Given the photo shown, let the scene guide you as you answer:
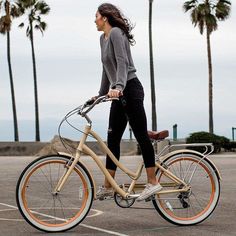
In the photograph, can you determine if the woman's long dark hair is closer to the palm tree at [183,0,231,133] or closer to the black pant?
the black pant

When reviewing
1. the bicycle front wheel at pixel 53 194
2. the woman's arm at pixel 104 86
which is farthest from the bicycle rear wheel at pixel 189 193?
the woman's arm at pixel 104 86

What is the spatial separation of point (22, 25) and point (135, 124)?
53.9m

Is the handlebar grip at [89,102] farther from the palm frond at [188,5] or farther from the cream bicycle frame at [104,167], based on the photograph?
the palm frond at [188,5]

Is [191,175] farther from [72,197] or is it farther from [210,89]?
[210,89]

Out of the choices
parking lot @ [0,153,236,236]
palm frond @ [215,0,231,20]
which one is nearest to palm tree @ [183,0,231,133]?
palm frond @ [215,0,231,20]

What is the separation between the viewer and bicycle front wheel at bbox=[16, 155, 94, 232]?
21.6ft

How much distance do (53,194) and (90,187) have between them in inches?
14.0

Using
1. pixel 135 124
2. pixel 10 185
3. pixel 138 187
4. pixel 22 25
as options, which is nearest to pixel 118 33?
pixel 135 124

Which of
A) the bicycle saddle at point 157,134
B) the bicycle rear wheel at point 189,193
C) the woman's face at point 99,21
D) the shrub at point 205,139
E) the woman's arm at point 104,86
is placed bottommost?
the shrub at point 205,139

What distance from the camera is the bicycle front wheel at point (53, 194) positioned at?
21.6ft

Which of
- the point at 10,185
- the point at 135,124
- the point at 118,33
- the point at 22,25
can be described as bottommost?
the point at 10,185

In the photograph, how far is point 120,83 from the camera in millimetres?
6570

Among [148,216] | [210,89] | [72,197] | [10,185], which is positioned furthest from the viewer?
[210,89]

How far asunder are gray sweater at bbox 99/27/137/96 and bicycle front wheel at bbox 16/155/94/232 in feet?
2.94
